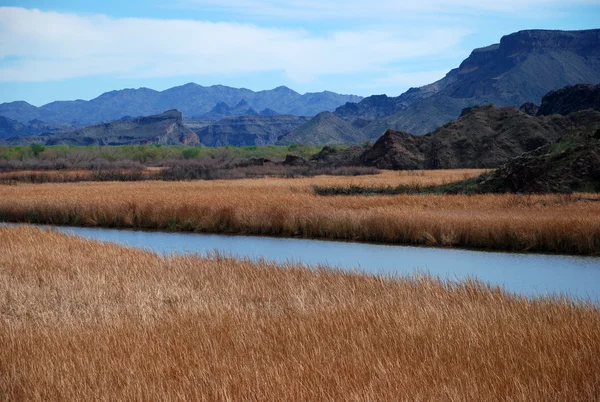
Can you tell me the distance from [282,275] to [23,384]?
7.70 metres

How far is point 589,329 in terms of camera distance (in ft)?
31.7

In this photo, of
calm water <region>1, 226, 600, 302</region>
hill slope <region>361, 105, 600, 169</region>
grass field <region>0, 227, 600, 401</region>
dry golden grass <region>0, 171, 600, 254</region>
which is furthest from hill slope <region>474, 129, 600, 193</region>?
hill slope <region>361, 105, 600, 169</region>

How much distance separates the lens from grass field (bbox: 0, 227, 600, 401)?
7.55 meters

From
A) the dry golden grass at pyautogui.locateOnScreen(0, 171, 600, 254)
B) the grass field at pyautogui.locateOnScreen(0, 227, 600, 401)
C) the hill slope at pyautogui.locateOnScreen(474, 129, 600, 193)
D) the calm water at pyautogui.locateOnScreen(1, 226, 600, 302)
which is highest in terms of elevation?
the hill slope at pyautogui.locateOnScreen(474, 129, 600, 193)

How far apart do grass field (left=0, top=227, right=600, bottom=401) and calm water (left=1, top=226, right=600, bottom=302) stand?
345 cm

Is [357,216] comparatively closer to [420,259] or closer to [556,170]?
[420,259]

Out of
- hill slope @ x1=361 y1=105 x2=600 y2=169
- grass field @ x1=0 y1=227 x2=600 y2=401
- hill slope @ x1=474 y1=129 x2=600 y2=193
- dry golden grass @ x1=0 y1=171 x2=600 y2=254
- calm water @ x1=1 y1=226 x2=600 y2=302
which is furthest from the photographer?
hill slope @ x1=361 y1=105 x2=600 y2=169

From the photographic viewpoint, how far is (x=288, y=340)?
31.0 feet

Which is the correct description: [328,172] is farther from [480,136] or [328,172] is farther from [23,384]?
[23,384]

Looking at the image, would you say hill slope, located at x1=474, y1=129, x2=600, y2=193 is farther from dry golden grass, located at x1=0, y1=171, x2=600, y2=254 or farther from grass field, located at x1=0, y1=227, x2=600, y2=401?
grass field, located at x1=0, y1=227, x2=600, y2=401

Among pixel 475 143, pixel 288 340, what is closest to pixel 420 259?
pixel 288 340

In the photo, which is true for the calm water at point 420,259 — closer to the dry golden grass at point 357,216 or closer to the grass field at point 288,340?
the dry golden grass at point 357,216

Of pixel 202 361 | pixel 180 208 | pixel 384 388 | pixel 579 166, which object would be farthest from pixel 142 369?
pixel 579 166

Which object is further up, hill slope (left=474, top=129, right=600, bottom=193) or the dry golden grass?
hill slope (left=474, top=129, right=600, bottom=193)
